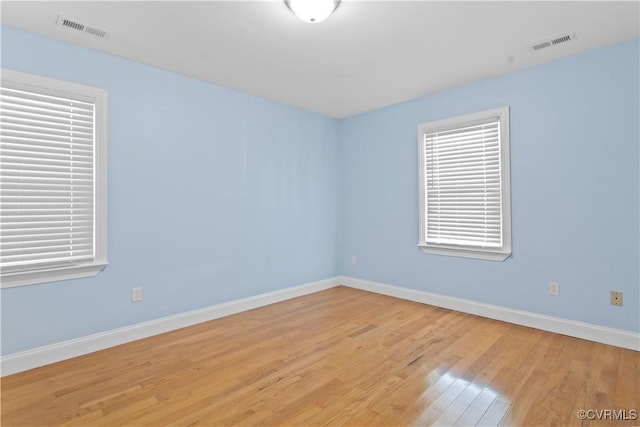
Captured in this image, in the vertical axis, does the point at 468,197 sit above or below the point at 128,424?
above

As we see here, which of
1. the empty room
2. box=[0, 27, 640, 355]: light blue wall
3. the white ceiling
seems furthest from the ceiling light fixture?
box=[0, 27, 640, 355]: light blue wall

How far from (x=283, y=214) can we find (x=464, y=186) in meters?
2.21

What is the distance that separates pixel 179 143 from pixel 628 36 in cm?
401

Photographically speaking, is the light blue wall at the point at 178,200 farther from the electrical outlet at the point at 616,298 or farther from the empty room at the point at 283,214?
the electrical outlet at the point at 616,298

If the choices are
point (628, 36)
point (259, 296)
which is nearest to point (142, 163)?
point (259, 296)

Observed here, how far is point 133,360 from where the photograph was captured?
2.53 metres

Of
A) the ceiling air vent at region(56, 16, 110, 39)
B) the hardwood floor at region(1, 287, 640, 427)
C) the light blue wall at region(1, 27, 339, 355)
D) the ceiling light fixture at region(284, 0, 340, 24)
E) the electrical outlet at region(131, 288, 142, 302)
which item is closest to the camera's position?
the hardwood floor at region(1, 287, 640, 427)

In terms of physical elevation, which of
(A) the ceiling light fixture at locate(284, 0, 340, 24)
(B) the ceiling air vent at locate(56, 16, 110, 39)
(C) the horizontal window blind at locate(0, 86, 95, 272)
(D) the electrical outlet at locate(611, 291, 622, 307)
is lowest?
(D) the electrical outlet at locate(611, 291, 622, 307)

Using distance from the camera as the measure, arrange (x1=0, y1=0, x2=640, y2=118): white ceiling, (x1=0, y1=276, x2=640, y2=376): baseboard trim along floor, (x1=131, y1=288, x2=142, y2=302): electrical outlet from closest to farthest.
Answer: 1. (x1=0, y1=0, x2=640, y2=118): white ceiling
2. (x1=0, y1=276, x2=640, y2=376): baseboard trim along floor
3. (x1=131, y1=288, x2=142, y2=302): electrical outlet

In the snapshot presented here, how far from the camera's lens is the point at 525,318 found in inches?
126

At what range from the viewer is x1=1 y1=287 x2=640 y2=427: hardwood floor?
1840 mm

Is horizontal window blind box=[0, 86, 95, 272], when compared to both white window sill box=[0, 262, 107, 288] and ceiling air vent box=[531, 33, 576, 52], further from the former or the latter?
ceiling air vent box=[531, 33, 576, 52]

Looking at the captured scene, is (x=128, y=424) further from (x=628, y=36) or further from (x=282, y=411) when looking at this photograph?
(x=628, y=36)

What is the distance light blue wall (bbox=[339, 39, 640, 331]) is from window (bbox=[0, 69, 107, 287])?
11.1 feet
